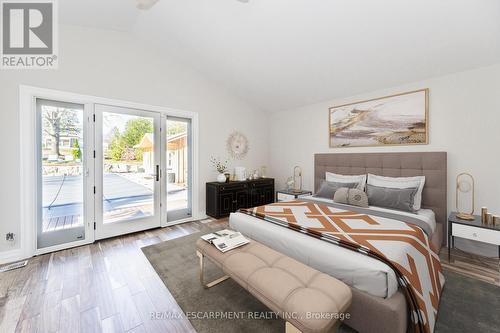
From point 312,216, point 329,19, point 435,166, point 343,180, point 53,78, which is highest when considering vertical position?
point 329,19

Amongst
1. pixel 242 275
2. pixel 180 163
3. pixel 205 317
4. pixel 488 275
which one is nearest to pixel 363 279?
pixel 242 275

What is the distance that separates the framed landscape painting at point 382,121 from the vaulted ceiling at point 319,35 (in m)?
0.27

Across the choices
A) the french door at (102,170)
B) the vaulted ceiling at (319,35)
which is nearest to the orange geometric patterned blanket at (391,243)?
the french door at (102,170)

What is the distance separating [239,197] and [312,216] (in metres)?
2.19

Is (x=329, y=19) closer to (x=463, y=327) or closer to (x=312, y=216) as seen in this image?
(x=312, y=216)

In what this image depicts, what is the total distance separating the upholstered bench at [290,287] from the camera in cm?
114

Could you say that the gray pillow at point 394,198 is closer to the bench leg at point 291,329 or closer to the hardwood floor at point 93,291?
the hardwood floor at point 93,291

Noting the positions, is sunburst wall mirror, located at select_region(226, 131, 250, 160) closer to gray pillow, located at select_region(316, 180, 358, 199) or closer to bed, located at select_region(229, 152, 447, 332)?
gray pillow, located at select_region(316, 180, 358, 199)

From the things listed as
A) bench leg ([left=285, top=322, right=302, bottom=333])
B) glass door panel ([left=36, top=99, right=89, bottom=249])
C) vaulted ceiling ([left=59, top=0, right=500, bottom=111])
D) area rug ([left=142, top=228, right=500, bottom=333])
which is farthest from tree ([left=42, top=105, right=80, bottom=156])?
bench leg ([left=285, top=322, right=302, bottom=333])

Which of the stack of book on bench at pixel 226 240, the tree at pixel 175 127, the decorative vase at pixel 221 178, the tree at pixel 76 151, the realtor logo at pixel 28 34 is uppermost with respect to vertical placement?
the realtor logo at pixel 28 34

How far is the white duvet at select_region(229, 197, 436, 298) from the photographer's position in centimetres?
140

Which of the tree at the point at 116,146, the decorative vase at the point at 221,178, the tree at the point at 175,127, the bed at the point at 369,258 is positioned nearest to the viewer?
the bed at the point at 369,258

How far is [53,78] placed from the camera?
108 inches

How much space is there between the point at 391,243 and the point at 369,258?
0.32 meters
